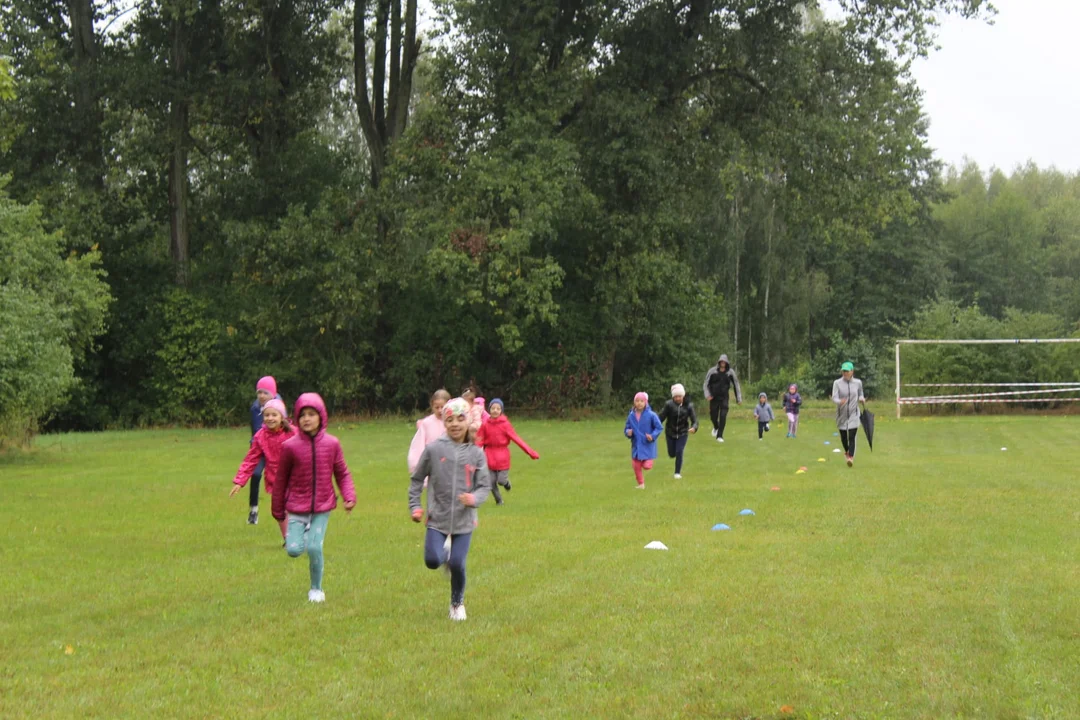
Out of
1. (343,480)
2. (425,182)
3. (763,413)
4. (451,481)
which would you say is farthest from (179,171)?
(451,481)

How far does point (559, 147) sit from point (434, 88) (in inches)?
229

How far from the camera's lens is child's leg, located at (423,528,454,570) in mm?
9062

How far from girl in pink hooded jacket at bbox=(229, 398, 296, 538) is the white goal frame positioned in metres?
31.5

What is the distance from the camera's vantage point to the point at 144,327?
43688 millimetres

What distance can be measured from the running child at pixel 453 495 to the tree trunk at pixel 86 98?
34677 millimetres

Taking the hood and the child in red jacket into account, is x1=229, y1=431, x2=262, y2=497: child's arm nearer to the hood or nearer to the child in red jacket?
the hood

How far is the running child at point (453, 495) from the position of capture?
911 centimetres

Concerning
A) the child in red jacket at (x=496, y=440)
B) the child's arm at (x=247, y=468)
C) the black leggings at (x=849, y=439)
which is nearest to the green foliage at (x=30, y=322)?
the child in red jacket at (x=496, y=440)

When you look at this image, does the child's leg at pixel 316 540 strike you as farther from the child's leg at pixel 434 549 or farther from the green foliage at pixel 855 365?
the green foliage at pixel 855 365

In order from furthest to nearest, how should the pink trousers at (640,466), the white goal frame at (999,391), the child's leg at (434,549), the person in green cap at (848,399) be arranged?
the white goal frame at (999,391) → the person in green cap at (848,399) → the pink trousers at (640,466) → the child's leg at (434,549)

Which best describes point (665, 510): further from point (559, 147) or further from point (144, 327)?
point (144, 327)

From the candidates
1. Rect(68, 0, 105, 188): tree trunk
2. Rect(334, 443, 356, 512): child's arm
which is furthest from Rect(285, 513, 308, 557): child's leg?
Rect(68, 0, 105, 188): tree trunk

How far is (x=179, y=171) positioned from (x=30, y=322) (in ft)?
66.0

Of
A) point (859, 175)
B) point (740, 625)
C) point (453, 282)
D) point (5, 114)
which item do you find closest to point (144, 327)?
point (5, 114)
